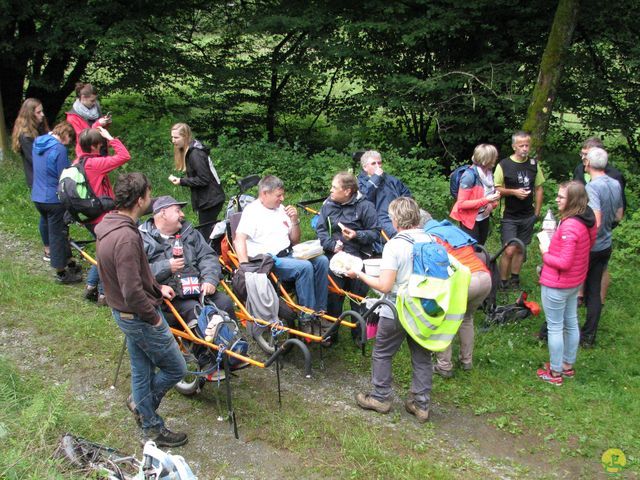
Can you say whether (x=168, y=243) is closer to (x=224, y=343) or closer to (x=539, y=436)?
(x=224, y=343)

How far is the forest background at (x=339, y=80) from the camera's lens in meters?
9.95

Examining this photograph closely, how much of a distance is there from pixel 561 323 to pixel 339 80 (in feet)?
25.5

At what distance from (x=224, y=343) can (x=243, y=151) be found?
6.92 meters

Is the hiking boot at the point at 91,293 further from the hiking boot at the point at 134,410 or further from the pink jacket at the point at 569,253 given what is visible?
the pink jacket at the point at 569,253

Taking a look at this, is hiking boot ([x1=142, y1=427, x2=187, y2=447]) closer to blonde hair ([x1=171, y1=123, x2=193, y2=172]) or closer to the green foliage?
the green foliage

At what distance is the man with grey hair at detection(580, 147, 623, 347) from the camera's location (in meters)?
5.70

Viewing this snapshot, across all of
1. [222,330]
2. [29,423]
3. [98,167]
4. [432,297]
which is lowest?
[29,423]

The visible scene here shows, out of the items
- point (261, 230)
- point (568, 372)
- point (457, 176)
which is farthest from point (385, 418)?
point (457, 176)

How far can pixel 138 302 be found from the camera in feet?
12.6

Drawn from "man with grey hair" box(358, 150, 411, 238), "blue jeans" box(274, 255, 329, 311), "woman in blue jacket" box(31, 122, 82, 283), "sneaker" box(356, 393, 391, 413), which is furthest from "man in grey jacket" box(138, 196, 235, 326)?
"woman in blue jacket" box(31, 122, 82, 283)

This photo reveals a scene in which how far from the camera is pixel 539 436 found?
4.65 metres

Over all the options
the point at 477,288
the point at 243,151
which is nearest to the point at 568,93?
the point at 243,151

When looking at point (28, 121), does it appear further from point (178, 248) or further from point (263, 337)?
point (263, 337)

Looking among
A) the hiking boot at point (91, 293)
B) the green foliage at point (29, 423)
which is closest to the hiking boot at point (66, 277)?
the hiking boot at point (91, 293)
